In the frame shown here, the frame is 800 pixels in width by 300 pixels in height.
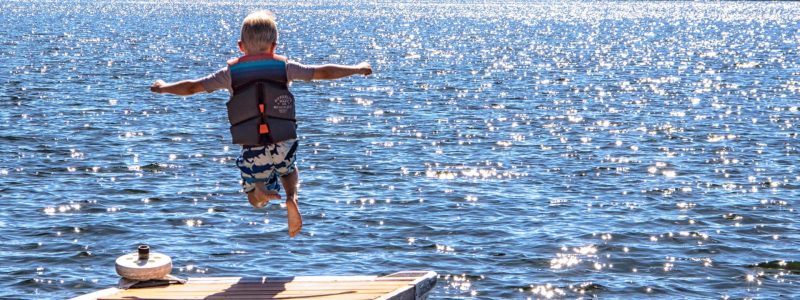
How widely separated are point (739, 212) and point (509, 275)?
23.4ft

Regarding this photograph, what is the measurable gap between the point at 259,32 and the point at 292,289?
9.32 feet

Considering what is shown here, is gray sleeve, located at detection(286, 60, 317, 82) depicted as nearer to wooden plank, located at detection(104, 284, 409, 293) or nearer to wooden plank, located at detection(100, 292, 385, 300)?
wooden plank, located at detection(100, 292, 385, 300)

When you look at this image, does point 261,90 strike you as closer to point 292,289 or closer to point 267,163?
point 267,163

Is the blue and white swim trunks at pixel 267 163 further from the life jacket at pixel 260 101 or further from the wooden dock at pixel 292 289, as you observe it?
the wooden dock at pixel 292 289

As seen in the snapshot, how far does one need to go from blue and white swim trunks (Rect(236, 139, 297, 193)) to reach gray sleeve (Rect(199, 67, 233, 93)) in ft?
2.33

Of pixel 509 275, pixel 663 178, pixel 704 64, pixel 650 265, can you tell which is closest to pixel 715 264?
pixel 650 265

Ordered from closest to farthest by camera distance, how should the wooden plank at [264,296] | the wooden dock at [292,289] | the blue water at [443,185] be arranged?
the wooden plank at [264,296], the wooden dock at [292,289], the blue water at [443,185]

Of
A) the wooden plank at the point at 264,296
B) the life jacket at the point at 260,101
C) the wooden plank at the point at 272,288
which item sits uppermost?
the life jacket at the point at 260,101

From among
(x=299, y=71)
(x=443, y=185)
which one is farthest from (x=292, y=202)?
(x=443, y=185)

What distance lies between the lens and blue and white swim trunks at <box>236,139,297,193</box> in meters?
12.0

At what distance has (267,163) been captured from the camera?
475 inches

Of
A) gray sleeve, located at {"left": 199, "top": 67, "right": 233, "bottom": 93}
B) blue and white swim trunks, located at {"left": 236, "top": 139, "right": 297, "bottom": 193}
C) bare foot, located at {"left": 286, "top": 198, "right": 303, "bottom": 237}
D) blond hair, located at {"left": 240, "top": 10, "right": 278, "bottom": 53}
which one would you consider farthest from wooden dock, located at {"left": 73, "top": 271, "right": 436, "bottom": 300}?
blond hair, located at {"left": 240, "top": 10, "right": 278, "bottom": 53}

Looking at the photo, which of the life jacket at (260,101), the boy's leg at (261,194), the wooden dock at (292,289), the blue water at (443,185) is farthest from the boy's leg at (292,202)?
the blue water at (443,185)

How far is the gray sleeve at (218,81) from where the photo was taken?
453 inches
